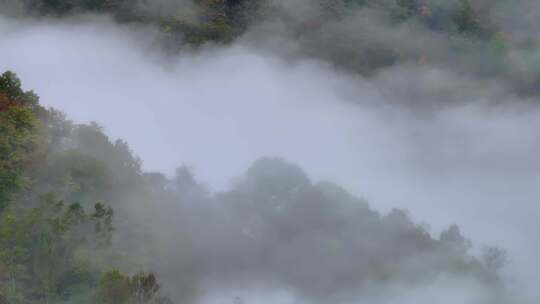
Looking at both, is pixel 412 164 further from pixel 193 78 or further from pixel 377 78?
pixel 193 78

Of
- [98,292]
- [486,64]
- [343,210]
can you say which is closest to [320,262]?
[343,210]

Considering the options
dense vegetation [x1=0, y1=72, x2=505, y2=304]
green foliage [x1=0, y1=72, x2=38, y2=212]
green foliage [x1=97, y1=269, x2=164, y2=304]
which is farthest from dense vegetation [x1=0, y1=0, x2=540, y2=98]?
green foliage [x1=97, y1=269, x2=164, y2=304]

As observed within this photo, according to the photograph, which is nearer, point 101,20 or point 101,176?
point 101,176

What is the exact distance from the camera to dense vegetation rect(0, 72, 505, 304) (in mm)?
25516

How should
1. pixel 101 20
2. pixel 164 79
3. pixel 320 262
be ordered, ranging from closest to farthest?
pixel 320 262, pixel 101 20, pixel 164 79

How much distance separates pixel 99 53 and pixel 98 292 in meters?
48.4

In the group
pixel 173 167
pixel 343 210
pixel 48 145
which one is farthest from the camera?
pixel 173 167

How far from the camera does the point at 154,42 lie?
67750 mm

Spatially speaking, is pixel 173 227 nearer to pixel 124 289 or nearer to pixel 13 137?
pixel 13 137

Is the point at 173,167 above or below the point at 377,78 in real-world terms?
below

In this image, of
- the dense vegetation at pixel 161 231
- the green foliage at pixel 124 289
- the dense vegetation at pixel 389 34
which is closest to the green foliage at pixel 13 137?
the dense vegetation at pixel 161 231

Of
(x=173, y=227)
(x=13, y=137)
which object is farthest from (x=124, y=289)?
(x=173, y=227)

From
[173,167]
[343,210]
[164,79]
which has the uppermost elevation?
[164,79]

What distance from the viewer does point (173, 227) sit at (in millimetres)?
32531
